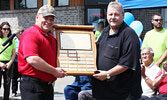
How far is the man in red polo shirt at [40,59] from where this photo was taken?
3.88 meters

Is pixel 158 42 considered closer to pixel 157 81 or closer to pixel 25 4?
pixel 157 81

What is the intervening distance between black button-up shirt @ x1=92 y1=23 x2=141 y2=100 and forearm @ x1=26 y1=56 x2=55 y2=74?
672mm

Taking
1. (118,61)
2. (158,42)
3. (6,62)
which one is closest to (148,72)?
(158,42)

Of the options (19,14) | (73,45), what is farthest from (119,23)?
(19,14)

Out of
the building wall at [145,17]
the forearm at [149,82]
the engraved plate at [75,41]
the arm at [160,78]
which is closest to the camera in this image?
the engraved plate at [75,41]

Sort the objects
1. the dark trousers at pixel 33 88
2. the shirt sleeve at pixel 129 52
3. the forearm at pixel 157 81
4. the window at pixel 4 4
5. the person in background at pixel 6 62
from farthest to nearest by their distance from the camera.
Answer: the window at pixel 4 4, the person in background at pixel 6 62, the forearm at pixel 157 81, the dark trousers at pixel 33 88, the shirt sleeve at pixel 129 52

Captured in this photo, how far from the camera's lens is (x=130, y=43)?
3.92 m

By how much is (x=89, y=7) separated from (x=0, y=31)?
766 cm

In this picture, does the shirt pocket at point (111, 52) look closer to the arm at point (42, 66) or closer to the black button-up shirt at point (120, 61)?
the black button-up shirt at point (120, 61)

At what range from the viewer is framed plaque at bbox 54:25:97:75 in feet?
13.4

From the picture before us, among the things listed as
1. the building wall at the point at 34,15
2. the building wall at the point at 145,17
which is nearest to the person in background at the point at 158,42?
the building wall at the point at 145,17

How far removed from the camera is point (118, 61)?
13.1 feet

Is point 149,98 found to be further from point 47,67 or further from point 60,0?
point 60,0

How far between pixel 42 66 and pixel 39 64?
0.05 m
